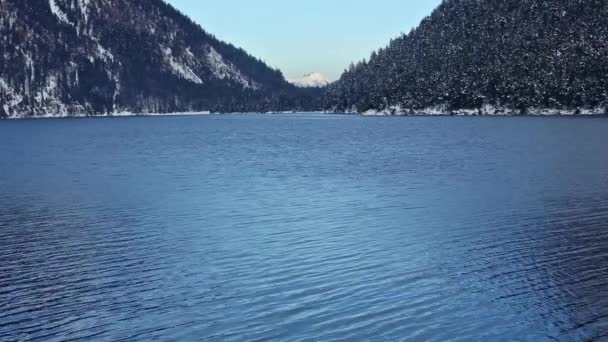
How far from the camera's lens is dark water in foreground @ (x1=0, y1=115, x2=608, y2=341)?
2245 centimetres

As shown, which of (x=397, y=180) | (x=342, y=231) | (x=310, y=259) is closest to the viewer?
(x=310, y=259)

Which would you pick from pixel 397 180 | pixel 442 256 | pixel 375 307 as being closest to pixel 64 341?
pixel 375 307

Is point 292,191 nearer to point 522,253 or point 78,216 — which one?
point 78,216

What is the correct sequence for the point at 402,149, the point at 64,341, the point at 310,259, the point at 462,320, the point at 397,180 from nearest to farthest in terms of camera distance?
the point at 64,341, the point at 462,320, the point at 310,259, the point at 397,180, the point at 402,149

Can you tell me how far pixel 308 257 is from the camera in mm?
31547

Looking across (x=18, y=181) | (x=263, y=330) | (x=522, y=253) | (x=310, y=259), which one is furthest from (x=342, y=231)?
(x=18, y=181)

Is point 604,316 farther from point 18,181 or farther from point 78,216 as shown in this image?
point 18,181

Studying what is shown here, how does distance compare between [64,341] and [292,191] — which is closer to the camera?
[64,341]

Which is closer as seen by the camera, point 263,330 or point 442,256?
point 263,330

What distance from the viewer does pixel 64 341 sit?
20953mm

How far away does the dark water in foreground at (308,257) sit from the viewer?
22.5 m

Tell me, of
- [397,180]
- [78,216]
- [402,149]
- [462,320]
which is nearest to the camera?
[462,320]

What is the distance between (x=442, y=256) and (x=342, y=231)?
7705mm

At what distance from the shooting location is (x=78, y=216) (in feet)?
145
